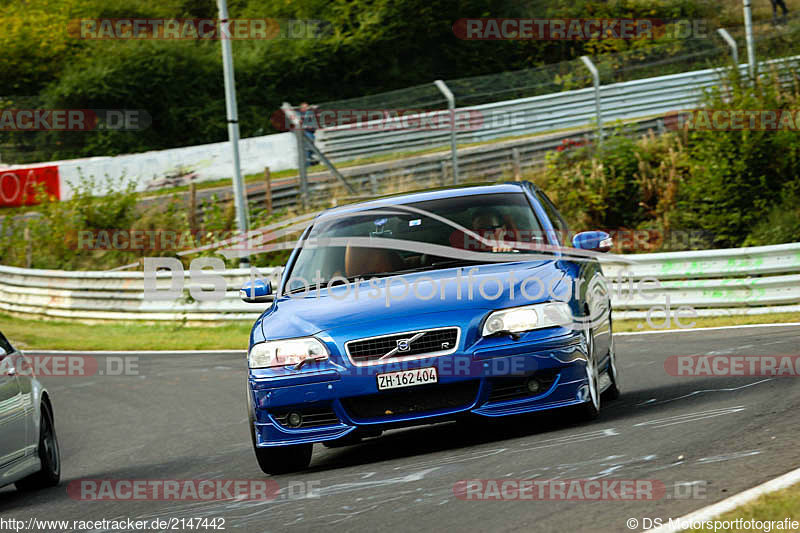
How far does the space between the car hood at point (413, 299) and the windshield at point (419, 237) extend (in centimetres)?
35

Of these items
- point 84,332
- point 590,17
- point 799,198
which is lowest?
point 84,332

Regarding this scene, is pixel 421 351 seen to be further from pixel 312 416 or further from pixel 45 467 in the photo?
pixel 45 467

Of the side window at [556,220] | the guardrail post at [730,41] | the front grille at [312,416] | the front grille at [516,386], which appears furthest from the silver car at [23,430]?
the guardrail post at [730,41]

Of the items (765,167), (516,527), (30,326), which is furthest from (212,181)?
(516,527)

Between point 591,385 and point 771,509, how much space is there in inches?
107

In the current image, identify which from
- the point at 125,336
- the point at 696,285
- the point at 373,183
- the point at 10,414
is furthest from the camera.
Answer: the point at 373,183

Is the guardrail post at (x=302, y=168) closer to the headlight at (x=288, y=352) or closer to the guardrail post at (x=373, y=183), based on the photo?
the guardrail post at (x=373, y=183)

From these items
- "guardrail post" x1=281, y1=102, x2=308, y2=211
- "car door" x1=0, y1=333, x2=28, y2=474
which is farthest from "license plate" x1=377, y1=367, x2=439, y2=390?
"guardrail post" x1=281, y1=102, x2=308, y2=211

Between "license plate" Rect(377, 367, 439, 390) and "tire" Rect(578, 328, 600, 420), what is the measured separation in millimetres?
977

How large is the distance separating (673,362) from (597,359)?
363 centimetres

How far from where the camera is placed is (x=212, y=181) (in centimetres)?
3775

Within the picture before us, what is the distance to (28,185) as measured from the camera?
36750 millimetres

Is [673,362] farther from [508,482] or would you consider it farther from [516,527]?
[516,527]

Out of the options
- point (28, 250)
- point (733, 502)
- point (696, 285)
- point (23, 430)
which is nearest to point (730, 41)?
point (696, 285)
